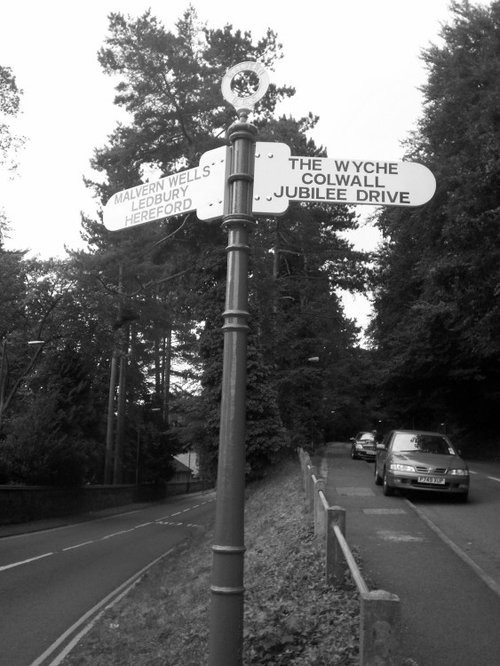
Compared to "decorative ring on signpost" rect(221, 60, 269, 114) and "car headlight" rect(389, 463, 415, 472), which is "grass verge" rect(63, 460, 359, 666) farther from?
"decorative ring on signpost" rect(221, 60, 269, 114)

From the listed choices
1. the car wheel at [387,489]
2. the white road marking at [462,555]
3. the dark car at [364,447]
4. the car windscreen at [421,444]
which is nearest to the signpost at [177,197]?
the white road marking at [462,555]

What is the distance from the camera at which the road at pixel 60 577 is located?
9844 millimetres

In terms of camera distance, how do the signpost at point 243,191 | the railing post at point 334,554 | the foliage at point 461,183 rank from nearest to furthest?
the signpost at point 243,191, the railing post at point 334,554, the foliage at point 461,183

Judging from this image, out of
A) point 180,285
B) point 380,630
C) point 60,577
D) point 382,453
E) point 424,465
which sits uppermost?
point 180,285

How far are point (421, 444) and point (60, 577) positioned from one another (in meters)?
8.96

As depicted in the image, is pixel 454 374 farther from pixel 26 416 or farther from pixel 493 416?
pixel 26 416

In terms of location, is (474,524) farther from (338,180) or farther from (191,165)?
(191,165)

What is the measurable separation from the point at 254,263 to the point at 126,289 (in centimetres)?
566

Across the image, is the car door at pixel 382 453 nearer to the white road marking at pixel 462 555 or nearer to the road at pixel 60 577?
the white road marking at pixel 462 555

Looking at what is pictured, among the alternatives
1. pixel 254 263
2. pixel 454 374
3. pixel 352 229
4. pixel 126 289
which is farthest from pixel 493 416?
pixel 126 289

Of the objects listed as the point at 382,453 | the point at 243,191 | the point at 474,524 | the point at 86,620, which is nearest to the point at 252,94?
the point at 243,191

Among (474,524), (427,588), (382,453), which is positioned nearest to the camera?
(427,588)

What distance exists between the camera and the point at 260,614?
283 inches

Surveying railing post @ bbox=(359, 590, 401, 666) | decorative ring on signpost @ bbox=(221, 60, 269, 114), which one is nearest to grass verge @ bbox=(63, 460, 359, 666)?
railing post @ bbox=(359, 590, 401, 666)
